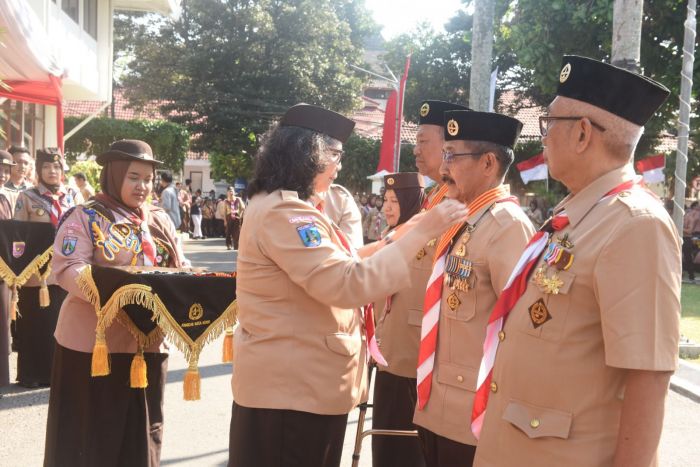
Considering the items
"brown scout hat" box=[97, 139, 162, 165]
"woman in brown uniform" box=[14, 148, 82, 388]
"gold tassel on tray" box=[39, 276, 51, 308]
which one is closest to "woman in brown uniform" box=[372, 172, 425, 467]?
"brown scout hat" box=[97, 139, 162, 165]

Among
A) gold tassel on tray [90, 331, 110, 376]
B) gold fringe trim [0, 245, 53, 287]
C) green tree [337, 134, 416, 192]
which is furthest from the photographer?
green tree [337, 134, 416, 192]

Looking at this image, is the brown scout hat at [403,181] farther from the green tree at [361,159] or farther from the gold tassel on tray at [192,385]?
the green tree at [361,159]

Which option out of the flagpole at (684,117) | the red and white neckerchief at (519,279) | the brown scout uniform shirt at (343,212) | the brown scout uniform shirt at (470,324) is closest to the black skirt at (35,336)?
the brown scout uniform shirt at (343,212)

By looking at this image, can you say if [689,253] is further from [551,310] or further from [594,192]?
[551,310]

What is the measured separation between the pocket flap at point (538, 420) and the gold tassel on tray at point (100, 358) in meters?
Result: 2.35

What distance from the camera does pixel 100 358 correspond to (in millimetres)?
3709

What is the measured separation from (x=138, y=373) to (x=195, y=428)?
1915 millimetres

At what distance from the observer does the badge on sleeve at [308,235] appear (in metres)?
2.62

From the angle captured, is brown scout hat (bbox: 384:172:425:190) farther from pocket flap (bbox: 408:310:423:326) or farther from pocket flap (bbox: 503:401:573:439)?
pocket flap (bbox: 503:401:573:439)

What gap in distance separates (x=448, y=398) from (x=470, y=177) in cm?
94

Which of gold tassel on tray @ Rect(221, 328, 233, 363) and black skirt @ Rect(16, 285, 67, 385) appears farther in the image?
black skirt @ Rect(16, 285, 67, 385)

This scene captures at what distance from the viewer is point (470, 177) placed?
3.10 m

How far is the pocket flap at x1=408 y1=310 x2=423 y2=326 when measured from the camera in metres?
3.61

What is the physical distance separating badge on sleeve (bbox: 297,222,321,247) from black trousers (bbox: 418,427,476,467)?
94 centimetres
